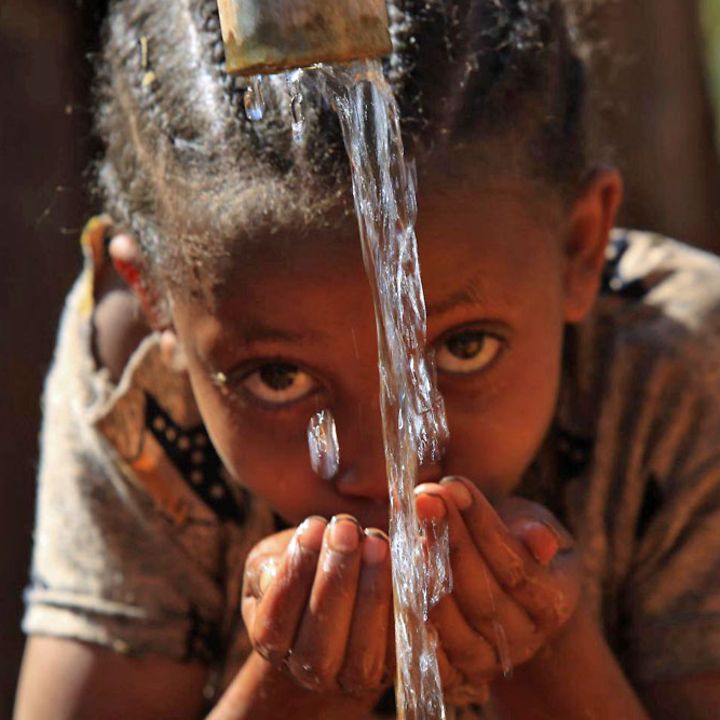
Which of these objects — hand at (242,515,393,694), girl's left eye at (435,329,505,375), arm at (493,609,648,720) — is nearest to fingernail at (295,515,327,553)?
hand at (242,515,393,694)

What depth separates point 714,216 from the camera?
2.94m

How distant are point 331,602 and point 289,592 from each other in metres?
0.04

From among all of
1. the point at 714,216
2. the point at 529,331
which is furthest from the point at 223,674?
the point at 714,216

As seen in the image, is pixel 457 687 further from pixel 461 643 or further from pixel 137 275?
pixel 137 275

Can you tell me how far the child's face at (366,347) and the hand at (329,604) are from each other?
A: 9cm

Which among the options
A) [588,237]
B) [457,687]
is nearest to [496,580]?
[457,687]

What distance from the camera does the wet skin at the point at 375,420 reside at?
126cm

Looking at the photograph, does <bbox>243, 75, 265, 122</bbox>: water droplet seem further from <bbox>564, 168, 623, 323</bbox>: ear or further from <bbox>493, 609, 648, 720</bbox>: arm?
<bbox>493, 609, 648, 720</bbox>: arm

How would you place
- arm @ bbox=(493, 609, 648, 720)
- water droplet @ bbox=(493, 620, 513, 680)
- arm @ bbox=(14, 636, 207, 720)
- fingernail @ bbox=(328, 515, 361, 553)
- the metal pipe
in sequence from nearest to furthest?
the metal pipe → fingernail @ bbox=(328, 515, 361, 553) → water droplet @ bbox=(493, 620, 513, 680) → arm @ bbox=(493, 609, 648, 720) → arm @ bbox=(14, 636, 207, 720)

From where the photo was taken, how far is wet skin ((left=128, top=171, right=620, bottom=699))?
126 cm

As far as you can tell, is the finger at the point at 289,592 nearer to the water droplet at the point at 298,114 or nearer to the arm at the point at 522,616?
the arm at the point at 522,616

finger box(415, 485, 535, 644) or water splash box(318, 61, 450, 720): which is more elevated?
water splash box(318, 61, 450, 720)

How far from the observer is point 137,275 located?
159 cm

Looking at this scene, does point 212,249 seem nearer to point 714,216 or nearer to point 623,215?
point 623,215
